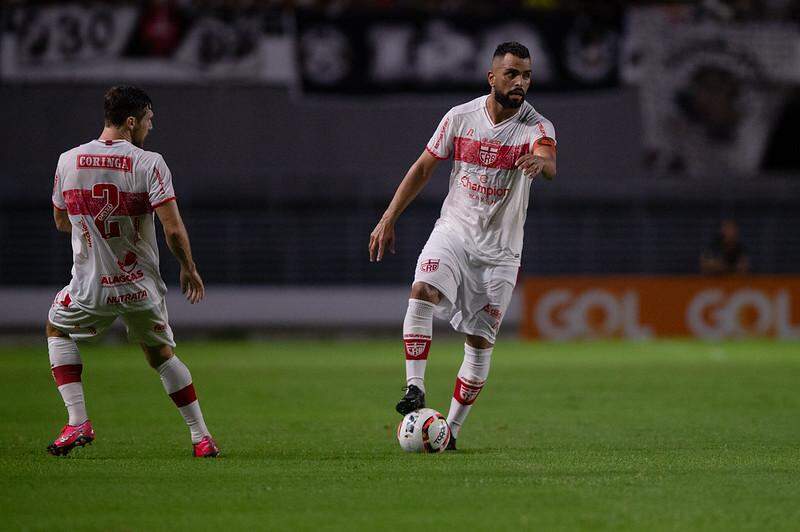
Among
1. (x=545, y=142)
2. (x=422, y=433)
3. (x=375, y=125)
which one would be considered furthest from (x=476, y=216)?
(x=375, y=125)

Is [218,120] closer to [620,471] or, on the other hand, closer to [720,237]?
[720,237]

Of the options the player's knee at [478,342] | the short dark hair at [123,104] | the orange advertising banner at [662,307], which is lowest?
the orange advertising banner at [662,307]

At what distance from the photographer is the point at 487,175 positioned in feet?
24.9

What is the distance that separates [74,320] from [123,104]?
4.00 ft

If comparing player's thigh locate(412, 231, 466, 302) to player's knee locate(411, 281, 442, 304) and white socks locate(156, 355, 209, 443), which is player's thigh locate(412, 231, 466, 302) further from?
white socks locate(156, 355, 209, 443)

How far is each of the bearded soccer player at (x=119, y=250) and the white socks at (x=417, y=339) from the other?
118 centimetres

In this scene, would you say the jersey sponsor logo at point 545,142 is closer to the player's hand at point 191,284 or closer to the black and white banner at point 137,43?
the player's hand at point 191,284

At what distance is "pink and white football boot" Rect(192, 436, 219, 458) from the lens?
703cm

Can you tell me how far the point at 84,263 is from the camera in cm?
704

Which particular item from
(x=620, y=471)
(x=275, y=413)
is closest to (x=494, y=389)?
(x=275, y=413)

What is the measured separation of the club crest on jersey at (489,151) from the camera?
754cm

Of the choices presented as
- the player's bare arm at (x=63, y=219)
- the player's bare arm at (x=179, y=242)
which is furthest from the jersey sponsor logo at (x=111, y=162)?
the player's bare arm at (x=63, y=219)

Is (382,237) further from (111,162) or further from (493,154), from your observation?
(111,162)

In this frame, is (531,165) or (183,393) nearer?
(531,165)
